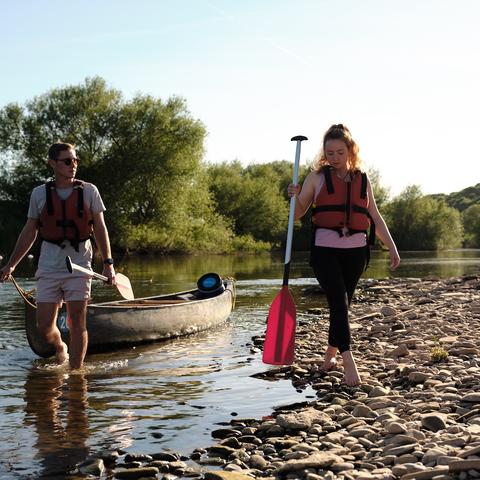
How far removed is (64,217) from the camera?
6.12 meters

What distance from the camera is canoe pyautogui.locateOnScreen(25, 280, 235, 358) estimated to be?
27.5ft

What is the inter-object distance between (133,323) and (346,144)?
4.84 metres

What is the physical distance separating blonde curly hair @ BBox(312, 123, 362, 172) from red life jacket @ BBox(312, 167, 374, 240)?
3.0 inches

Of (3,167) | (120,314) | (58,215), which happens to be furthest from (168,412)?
(3,167)

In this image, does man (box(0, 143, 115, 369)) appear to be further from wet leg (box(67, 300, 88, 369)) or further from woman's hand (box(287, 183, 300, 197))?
woman's hand (box(287, 183, 300, 197))

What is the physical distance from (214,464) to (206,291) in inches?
348

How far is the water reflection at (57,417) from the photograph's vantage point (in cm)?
452

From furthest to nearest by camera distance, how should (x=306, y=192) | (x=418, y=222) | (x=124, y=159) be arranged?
(x=418, y=222)
(x=124, y=159)
(x=306, y=192)

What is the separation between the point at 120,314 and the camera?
9305mm

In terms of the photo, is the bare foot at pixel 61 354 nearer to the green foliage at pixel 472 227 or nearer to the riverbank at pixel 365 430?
the riverbank at pixel 365 430

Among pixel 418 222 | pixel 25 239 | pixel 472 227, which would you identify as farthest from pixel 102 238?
pixel 472 227

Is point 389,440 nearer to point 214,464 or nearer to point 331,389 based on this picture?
point 214,464

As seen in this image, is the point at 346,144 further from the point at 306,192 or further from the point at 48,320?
the point at 48,320

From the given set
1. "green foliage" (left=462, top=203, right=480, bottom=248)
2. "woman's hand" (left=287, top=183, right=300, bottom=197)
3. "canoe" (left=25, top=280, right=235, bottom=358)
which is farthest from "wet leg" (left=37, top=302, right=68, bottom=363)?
"green foliage" (left=462, top=203, right=480, bottom=248)
